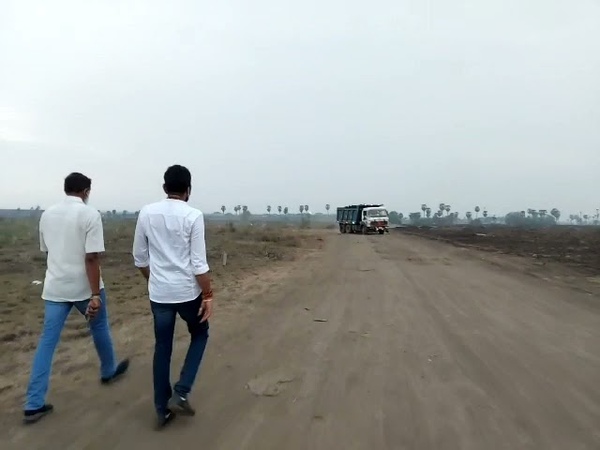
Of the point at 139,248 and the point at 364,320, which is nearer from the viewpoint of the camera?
the point at 139,248

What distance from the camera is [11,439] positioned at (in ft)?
12.4

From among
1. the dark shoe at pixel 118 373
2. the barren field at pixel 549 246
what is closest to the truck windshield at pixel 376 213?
the barren field at pixel 549 246

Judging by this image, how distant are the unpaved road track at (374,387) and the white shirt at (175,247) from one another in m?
1.09

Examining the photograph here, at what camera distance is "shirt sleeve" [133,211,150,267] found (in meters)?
3.99

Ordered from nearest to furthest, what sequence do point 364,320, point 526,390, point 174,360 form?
point 526,390 → point 174,360 → point 364,320

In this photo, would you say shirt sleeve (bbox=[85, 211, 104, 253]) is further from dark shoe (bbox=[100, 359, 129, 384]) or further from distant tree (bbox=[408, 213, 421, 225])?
distant tree (bbox=[408, 213, 421, 225])

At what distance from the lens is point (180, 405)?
405 centimetres

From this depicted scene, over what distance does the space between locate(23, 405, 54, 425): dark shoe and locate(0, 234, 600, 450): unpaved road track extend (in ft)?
0.22

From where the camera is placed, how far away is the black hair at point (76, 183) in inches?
173

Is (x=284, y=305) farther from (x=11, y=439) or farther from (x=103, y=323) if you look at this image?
(x=11, y=439)

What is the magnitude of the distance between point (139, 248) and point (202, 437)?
155cm

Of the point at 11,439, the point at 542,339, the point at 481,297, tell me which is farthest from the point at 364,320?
the point at 11,439

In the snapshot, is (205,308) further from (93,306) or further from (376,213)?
(376,213)

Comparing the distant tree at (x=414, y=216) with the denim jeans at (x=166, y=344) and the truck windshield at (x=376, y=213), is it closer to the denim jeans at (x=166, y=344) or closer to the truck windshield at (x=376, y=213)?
the truck windshield at (x=376, y=213)
